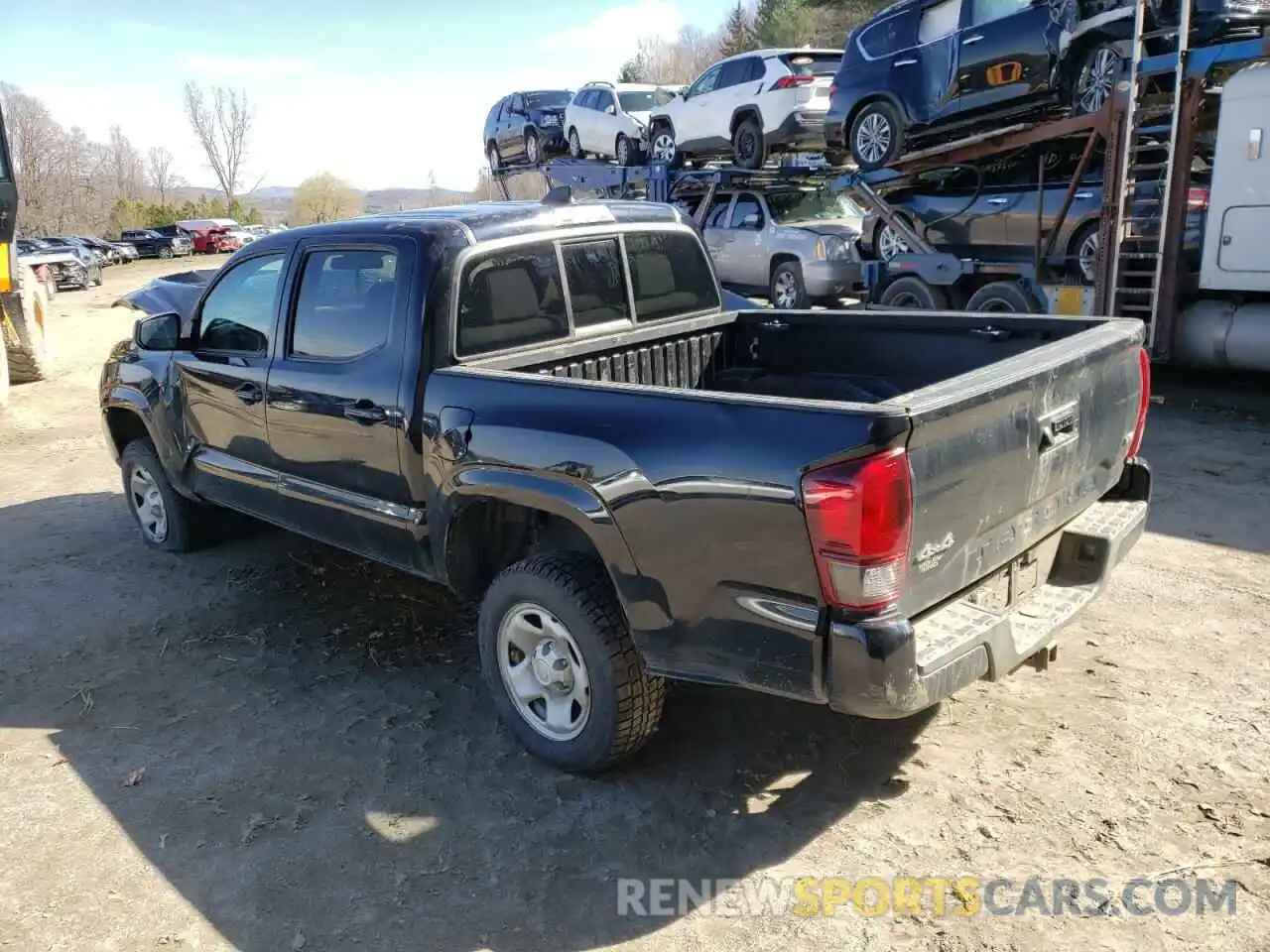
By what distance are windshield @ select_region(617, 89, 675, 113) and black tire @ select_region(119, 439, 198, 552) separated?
13.5 m

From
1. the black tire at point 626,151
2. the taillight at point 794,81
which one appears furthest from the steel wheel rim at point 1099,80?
the black tire at point 626,151

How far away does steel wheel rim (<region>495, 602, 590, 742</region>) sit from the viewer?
339cm

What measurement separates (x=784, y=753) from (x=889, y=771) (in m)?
0.36

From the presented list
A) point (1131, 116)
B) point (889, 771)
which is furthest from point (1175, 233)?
point (889, 771)

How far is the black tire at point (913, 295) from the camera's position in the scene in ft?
34.6

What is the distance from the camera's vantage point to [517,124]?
21.2m

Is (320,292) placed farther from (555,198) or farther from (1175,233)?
(1175,233)

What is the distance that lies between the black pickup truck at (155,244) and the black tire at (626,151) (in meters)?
32.8

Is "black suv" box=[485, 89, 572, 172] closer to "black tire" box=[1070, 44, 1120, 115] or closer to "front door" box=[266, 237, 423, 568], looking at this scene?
"black tire" box=[1070, 44, 1120, 115]

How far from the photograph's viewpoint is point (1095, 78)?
30.1ft

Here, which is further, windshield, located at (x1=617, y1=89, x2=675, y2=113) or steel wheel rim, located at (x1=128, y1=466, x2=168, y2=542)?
windshield, located at (x1=617, y1=89, x2=675, y2=113)

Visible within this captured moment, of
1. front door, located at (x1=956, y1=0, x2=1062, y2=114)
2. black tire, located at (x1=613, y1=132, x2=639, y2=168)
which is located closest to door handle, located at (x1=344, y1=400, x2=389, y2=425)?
front door, located at (x1=956, y1=0, x2=1062, y2=114)

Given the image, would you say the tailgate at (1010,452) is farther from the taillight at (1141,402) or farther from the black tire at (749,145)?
the black tire at (749,145)

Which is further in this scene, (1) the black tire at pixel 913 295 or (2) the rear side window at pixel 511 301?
(1) the black tire at pixel 913 295
